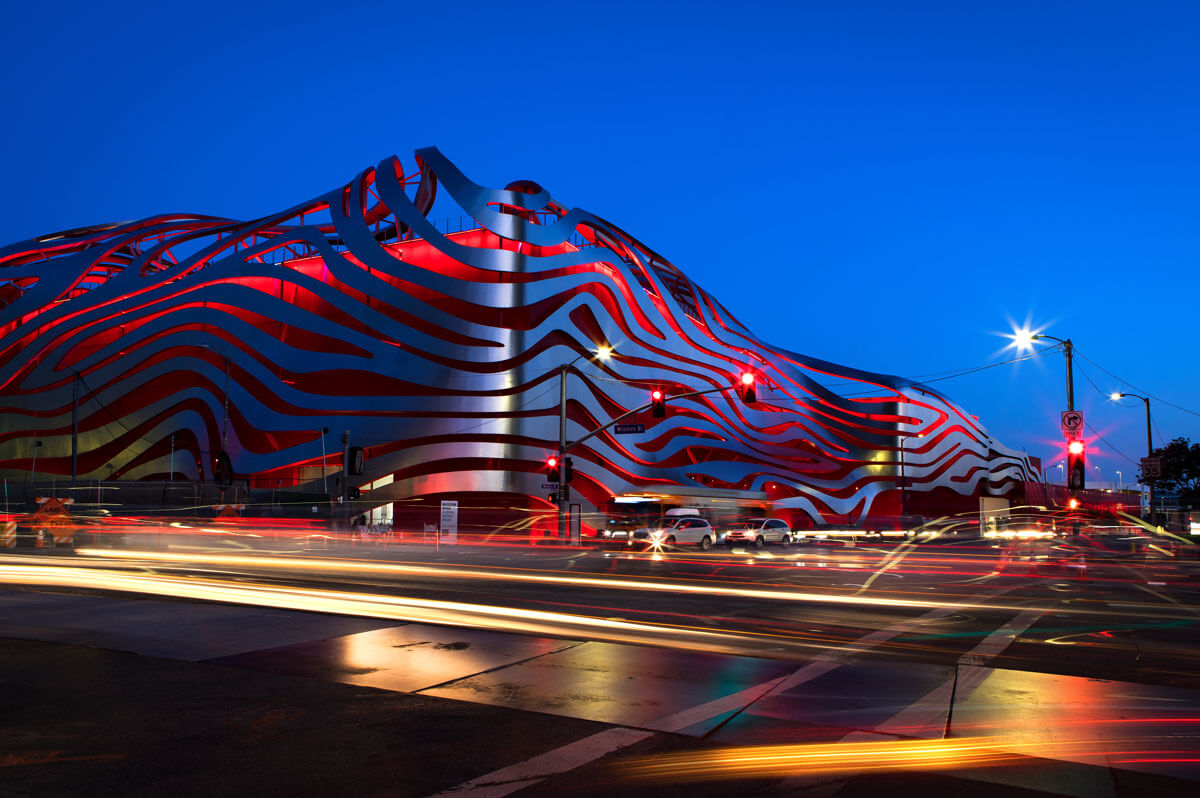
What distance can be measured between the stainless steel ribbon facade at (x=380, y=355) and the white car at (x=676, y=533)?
51.8 feet

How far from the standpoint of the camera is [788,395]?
285 feet

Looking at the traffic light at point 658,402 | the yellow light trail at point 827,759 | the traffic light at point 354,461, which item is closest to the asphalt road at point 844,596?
the yellow light trail at point 827,759

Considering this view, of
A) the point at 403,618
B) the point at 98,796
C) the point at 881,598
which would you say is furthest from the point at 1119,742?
the point at 881,598

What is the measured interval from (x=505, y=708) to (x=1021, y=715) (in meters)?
4.57

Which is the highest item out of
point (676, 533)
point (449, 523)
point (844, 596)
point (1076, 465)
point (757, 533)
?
point (1076, 465)

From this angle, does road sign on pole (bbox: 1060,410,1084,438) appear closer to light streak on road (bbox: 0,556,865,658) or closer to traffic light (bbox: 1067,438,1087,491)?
traffic light (bbox: 1067,438,1087,491)

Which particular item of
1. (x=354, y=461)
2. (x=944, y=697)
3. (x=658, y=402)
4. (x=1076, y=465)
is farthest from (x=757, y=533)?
(x=944, y=697)

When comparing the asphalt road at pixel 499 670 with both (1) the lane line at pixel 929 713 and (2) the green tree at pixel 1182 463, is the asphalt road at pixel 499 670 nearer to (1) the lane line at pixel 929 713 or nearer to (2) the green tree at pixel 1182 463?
(1) the lane line at pixel 929 713

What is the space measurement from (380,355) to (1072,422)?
40885 mm

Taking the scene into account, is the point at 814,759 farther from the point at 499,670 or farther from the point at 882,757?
the point at 499,670

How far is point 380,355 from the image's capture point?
58.2m

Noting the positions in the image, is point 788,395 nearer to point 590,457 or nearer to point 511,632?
point 590,457

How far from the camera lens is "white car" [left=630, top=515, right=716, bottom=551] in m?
38.6

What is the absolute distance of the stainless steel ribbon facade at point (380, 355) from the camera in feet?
188
